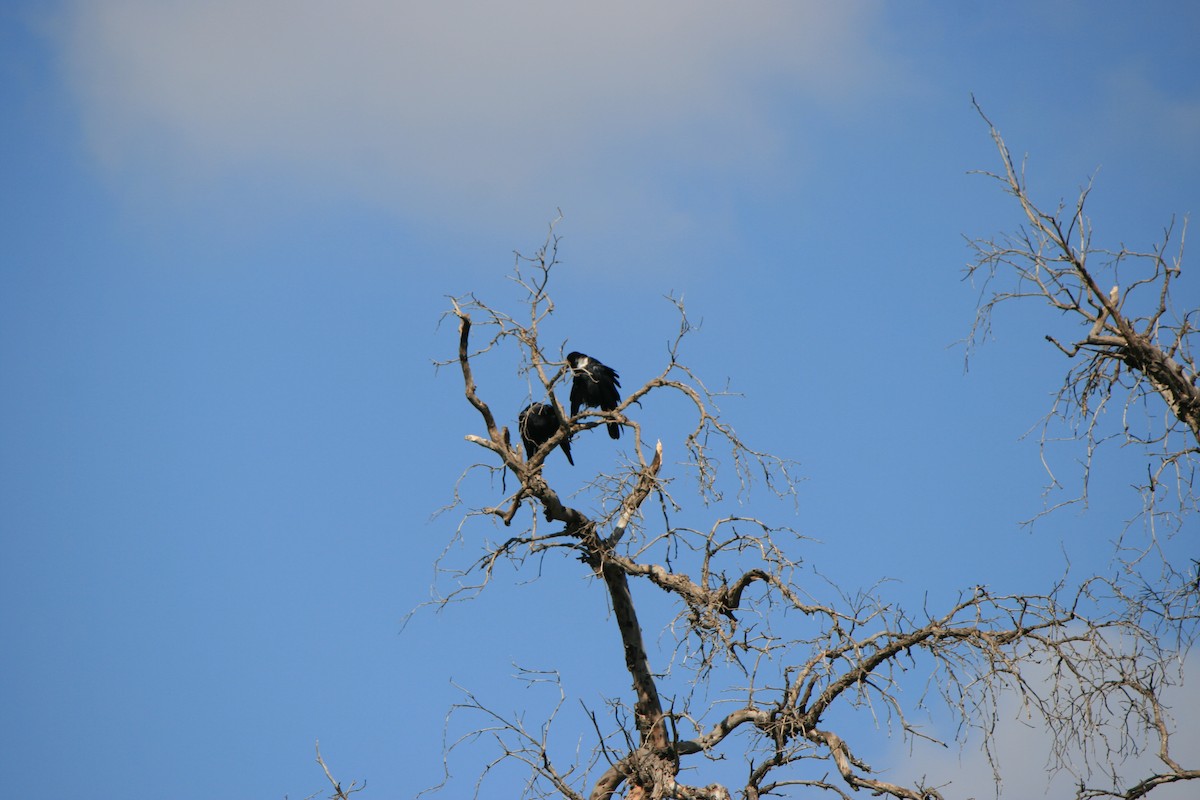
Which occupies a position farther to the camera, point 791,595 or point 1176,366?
point 791,595

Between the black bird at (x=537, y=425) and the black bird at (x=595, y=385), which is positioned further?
the black bird at (x=595, y=385)

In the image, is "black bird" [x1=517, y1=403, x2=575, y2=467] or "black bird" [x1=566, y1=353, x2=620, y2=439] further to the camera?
"black bird" [x1=566, y1=353, x2=620, y2=439]

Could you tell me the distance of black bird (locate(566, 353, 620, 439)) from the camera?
7945 mm

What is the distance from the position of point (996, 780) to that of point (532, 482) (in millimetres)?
2455

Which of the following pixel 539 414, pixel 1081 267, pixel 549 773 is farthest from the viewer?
pixel 539 414

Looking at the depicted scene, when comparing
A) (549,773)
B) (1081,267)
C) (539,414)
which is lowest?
(549,773)

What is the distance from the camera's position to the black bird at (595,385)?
7.95 metres

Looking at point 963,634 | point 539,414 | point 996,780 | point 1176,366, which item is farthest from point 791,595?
point 539,414

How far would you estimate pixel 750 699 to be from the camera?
5.61m

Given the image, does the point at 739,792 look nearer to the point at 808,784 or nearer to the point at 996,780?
the point at 808,784

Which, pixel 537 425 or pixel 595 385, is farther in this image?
pixel 595 385

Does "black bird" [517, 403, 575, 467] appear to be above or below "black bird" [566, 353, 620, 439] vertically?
below

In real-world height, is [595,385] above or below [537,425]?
above

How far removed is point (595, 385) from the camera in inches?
314
